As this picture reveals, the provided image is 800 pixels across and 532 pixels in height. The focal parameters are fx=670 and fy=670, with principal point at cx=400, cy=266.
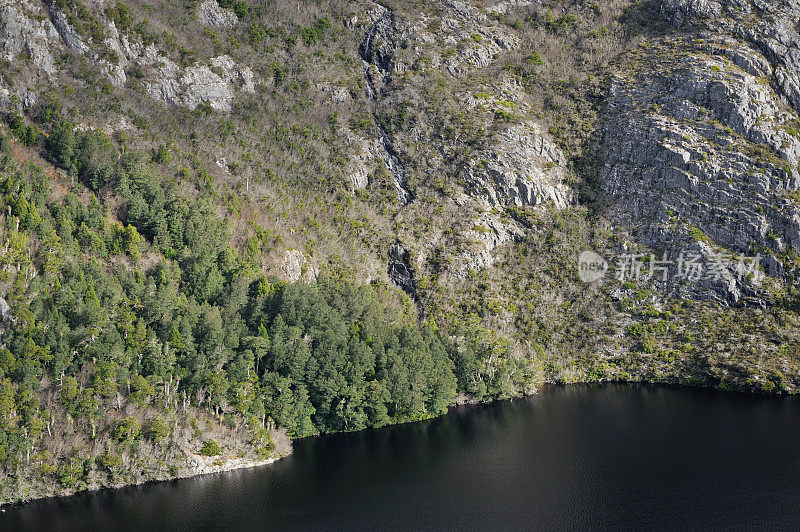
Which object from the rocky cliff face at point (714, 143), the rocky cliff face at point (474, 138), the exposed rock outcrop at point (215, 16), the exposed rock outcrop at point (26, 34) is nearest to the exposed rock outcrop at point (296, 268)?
the rocky cliff face at point (474, 138)

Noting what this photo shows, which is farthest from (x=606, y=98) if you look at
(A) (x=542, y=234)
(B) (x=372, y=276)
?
(B) (x=372, y=276)

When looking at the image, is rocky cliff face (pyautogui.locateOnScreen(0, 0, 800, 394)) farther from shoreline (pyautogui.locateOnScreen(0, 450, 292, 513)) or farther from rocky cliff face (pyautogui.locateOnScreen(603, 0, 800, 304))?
shoreline (pyautogui.locateOnScreen(0, 450, 292, 513))

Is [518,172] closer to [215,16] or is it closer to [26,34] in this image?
[215,16]

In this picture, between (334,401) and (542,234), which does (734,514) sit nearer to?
(334,401)

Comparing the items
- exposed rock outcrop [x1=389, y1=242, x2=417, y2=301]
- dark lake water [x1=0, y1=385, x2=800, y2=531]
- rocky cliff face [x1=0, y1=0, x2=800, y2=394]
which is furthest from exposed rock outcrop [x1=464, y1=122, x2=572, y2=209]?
dark lake water [x1=0, y1=385, x2=800, y2=531]

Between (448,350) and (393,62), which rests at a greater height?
(393,62)

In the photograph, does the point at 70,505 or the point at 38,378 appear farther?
the point at 38,378
